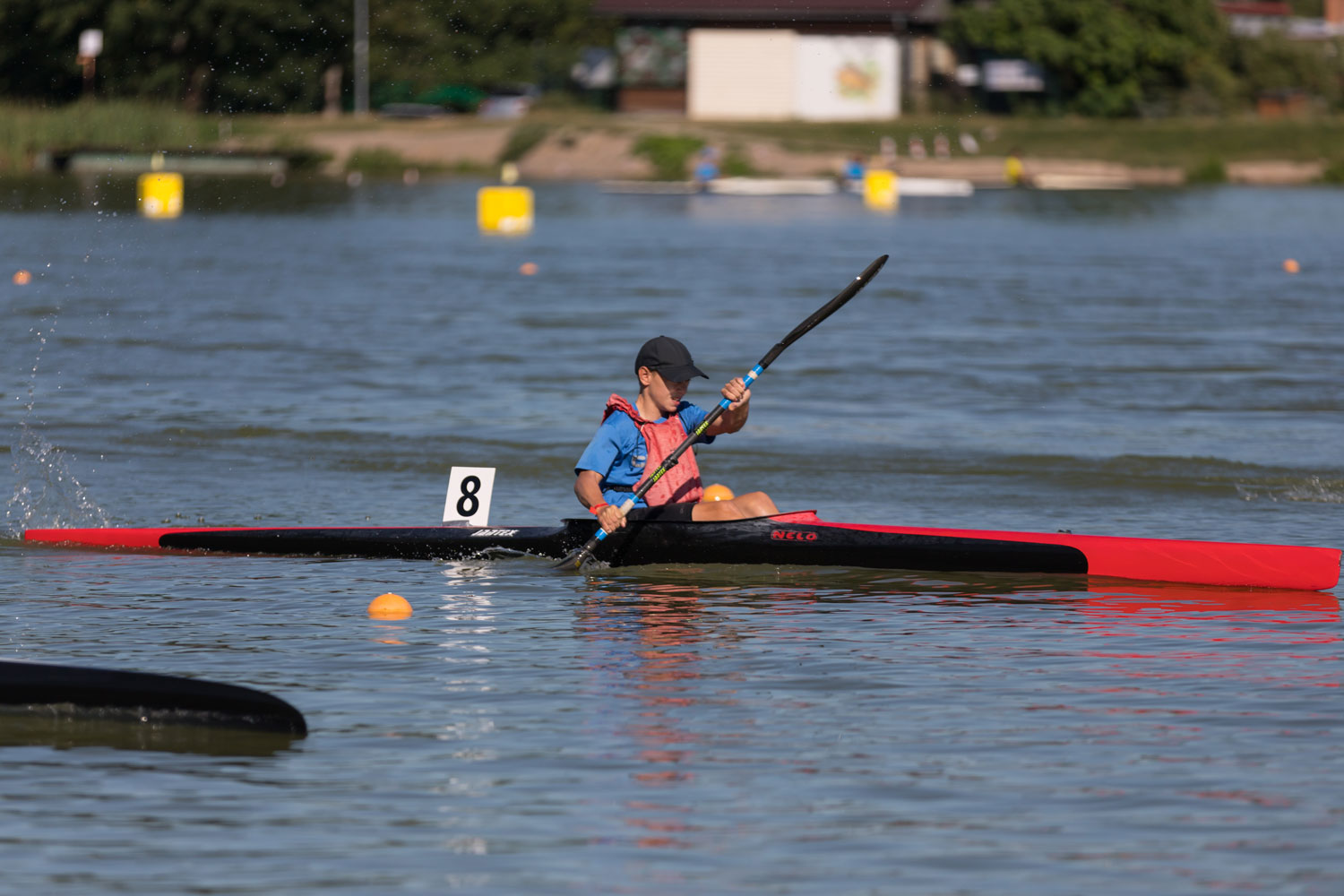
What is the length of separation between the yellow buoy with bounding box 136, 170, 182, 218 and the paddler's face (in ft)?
108

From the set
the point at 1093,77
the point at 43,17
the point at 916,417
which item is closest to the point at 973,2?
the point at 1093,77

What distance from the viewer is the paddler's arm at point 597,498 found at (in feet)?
30.7

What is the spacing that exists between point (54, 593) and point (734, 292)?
1800 centimetres

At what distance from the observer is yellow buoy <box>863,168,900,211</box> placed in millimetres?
46969

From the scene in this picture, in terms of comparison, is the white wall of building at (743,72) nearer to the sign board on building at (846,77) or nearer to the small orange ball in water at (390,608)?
the sign board on building at (846,77)

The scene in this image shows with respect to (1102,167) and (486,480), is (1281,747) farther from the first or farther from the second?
(1102,167)

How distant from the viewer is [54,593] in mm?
9734

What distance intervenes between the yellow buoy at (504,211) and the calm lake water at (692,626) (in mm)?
13853

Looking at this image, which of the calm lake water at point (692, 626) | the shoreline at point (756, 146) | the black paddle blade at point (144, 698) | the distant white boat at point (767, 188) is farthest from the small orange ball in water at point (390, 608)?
the shoreline at point (756, 146)

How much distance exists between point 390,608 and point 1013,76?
5962 cm

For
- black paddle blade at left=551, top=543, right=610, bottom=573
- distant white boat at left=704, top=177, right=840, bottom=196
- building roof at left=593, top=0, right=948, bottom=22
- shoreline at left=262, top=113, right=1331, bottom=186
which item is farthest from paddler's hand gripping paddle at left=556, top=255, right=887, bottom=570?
building roof at left=593, top=0, right=948, bottom=22

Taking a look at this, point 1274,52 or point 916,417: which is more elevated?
point 1274,52

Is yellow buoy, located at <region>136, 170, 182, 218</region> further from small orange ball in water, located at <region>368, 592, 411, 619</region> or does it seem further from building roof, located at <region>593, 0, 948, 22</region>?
small orange ball in water, located at <region>368, 592, 411, 619</region>

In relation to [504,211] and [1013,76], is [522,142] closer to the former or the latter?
[1013,76]
